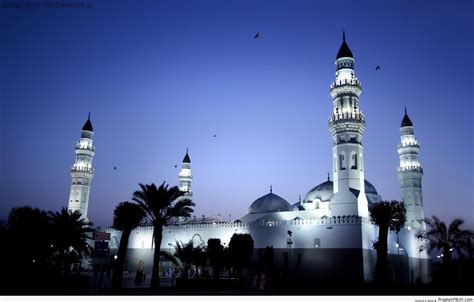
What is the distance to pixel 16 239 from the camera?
21.8 meters

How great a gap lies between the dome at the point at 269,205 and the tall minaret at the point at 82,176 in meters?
18.5

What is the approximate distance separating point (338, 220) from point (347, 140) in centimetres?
691

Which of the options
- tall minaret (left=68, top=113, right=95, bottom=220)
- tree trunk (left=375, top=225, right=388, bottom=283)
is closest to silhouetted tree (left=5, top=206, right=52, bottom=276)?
tree trunk (left=375, top=225, right=388, bottom=283)

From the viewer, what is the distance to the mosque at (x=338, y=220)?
3100 cm

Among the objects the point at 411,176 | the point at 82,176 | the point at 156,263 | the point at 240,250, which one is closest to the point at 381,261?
the point at 240,250

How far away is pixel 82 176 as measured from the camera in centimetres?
4656

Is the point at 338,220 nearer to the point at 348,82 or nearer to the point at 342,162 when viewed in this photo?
the point at 342,162

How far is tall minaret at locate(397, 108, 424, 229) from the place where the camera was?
137 ft

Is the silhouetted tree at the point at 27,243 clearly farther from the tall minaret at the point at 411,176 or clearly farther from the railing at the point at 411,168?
the railing at the point at 411,168

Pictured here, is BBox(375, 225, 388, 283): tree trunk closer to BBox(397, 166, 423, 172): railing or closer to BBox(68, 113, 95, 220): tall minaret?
BBox(397, 166, 423, 172): railing

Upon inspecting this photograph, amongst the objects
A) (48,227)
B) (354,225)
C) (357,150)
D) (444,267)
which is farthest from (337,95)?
(48,227)

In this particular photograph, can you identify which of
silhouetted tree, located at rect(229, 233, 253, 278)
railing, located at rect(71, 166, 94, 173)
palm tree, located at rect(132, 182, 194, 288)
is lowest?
silhouetted tree, located at rect(229, 233, 253, 278)

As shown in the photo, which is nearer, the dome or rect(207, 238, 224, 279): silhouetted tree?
rect(207, 238, 224, 279): silhouetted tree
